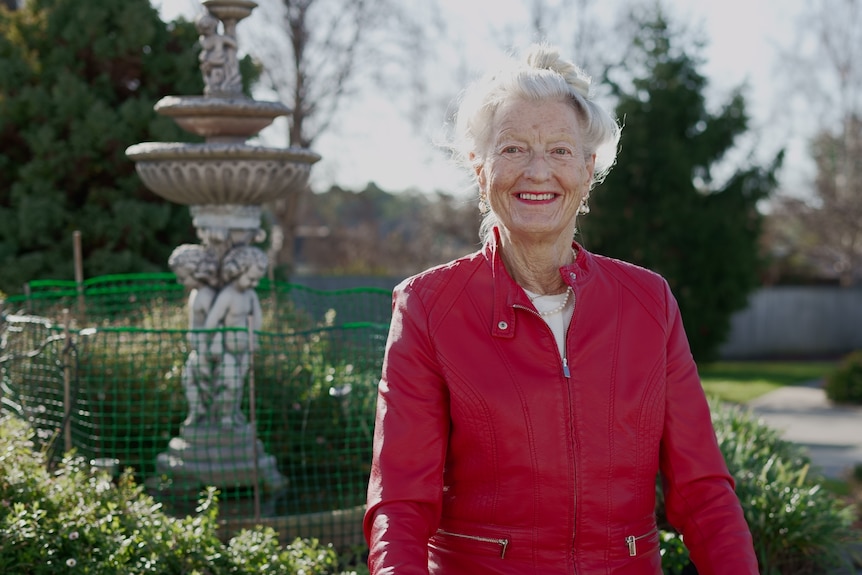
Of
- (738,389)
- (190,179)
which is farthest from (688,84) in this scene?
(190,179)

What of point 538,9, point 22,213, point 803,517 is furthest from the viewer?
point 538,9

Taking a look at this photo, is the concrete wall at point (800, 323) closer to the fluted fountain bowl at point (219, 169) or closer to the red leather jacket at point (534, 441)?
the fluted fountain bowl at point (219, 169)

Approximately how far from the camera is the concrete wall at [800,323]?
2319 centimetres

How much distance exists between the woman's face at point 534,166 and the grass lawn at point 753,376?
1128cm

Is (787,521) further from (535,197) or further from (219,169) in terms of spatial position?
(219,169)

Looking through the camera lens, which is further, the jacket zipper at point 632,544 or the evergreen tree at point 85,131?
the evergreen tree at point 85,131

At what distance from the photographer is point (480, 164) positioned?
7.84 ft

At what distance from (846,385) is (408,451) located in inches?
491

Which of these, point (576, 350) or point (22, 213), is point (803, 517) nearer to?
point (576, 350)

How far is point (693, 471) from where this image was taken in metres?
2.26

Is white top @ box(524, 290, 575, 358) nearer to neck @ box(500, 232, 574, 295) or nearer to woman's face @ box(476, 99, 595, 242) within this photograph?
neck @ box(500, 232, 574, 295)

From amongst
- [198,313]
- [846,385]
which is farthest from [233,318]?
[846,385]

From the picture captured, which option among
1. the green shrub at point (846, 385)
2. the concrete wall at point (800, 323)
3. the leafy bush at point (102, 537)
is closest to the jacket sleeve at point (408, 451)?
the leafy bush at point (102, 537)

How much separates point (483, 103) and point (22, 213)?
33.4 ft
